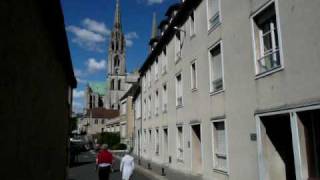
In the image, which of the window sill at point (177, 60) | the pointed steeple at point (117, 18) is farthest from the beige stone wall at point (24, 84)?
the pointed steeple at point (117, 18)

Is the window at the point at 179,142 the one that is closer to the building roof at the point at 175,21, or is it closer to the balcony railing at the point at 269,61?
the building roof at the point at 175,21

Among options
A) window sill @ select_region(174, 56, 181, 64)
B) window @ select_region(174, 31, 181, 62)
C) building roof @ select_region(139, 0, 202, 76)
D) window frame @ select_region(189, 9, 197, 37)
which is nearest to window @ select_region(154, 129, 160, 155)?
building roof @ select_region(139, 0, 202, 76)

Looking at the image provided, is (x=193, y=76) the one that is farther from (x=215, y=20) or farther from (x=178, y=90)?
(x=215, y=20)

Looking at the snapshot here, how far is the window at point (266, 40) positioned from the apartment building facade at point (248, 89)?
0.09 ft

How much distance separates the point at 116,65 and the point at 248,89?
350 ft

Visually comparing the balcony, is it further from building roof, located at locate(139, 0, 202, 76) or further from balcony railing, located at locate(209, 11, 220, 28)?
balcony railing, located at locate(209, 11, 220, 28)

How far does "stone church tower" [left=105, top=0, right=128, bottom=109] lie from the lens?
115m

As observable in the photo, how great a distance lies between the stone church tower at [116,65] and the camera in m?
115

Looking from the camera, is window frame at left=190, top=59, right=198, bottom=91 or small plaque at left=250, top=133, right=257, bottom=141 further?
window frame at left=190, top=59, right=198, bottom=91

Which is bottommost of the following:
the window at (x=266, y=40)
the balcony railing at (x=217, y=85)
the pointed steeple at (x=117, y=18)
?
the balcony railing at (x=217, y=85)

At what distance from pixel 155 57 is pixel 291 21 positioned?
64.9 ft

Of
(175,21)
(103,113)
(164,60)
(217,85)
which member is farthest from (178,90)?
(103,113)

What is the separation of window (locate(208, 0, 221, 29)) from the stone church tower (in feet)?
326

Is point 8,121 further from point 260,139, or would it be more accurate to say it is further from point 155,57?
point 155,57
